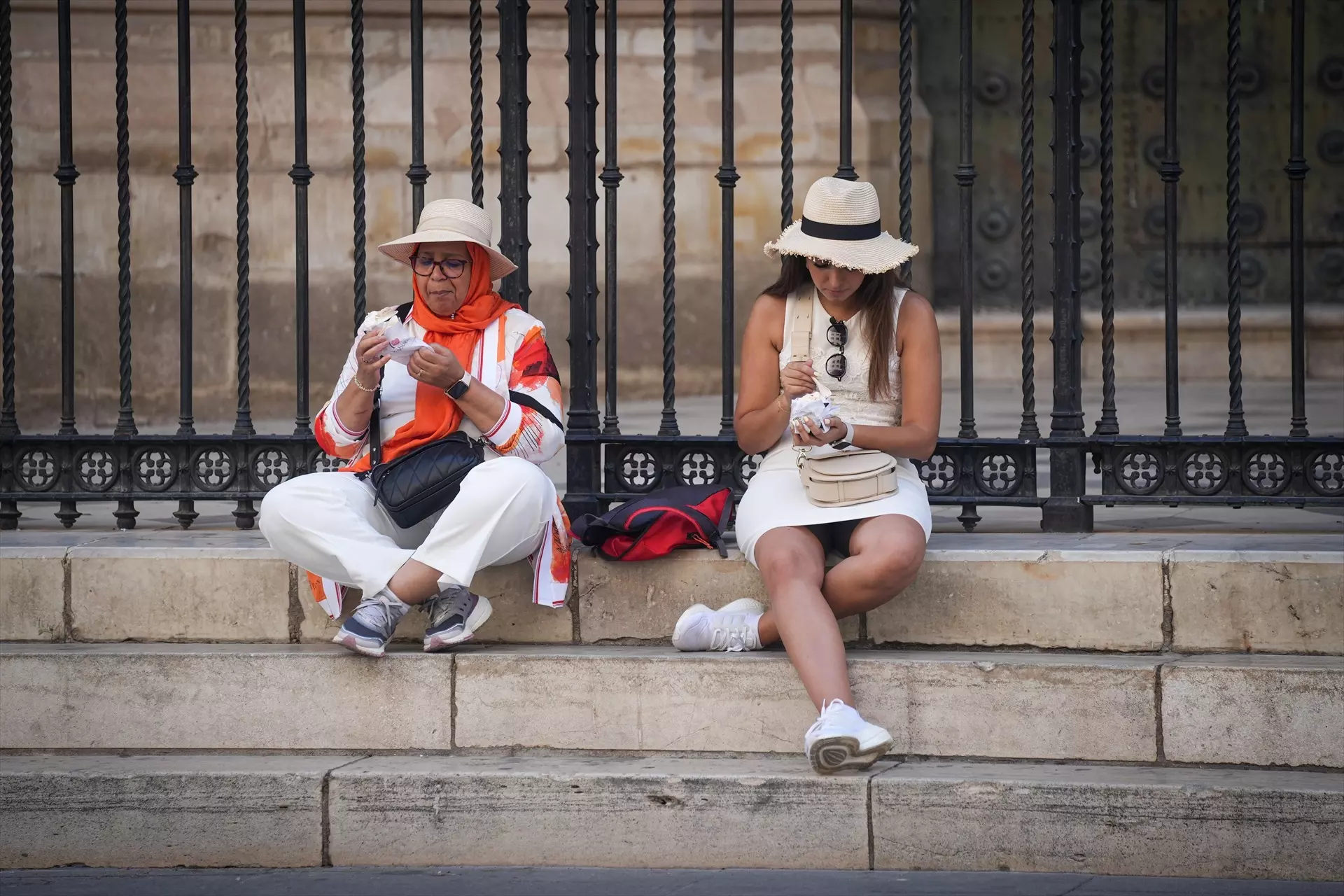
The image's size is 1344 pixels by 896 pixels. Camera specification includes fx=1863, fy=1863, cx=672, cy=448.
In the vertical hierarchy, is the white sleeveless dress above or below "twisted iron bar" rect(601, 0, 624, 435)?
below

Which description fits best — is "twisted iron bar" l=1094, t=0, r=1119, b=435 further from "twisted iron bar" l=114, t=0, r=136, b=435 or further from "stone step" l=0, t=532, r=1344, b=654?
"twisted iron bar" l=114, t=0, r=136, b=435

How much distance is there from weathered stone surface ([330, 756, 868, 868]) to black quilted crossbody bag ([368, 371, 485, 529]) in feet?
2.55

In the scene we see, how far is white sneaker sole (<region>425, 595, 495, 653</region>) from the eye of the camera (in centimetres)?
527

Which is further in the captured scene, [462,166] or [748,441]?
[462,166]

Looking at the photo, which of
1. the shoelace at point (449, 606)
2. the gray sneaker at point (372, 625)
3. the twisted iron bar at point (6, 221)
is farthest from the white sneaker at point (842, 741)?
the twisted iron bar at point (6, 221)

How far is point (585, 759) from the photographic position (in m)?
5.12

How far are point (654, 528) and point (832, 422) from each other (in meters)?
0.67

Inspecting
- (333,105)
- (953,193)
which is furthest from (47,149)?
(953,193)

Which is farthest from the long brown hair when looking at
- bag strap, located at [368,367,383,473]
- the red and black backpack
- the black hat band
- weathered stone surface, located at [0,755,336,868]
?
weathered stone surface, located at [0,755,336,868]

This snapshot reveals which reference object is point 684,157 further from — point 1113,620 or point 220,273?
point 1113,620

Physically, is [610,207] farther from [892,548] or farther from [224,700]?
[224,700]

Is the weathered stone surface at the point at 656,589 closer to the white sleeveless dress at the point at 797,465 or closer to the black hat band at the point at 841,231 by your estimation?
the white sleeveless dress at the point at 797,465

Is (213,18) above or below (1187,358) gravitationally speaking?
above

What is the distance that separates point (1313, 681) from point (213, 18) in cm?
731
